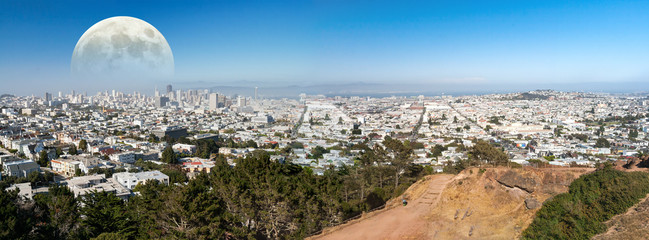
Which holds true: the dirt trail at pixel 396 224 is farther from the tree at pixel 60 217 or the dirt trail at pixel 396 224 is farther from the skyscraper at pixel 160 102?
the skyscraper at pixel 160 102

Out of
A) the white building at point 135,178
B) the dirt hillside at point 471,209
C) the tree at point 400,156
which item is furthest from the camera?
the white building at point 135,178

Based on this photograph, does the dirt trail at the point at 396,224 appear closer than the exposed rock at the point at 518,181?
Yes

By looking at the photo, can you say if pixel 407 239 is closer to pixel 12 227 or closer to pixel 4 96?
pixel 12 227

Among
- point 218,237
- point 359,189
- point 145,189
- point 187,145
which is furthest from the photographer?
point 187,145

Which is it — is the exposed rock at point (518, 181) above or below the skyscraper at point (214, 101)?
above

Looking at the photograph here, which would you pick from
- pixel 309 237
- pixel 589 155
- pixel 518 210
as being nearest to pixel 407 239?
pixel 309 237

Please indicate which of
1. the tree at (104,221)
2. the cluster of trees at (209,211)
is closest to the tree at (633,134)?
the cluster of trees at (209,211)

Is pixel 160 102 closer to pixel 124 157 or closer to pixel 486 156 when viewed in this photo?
pixel 124 157
